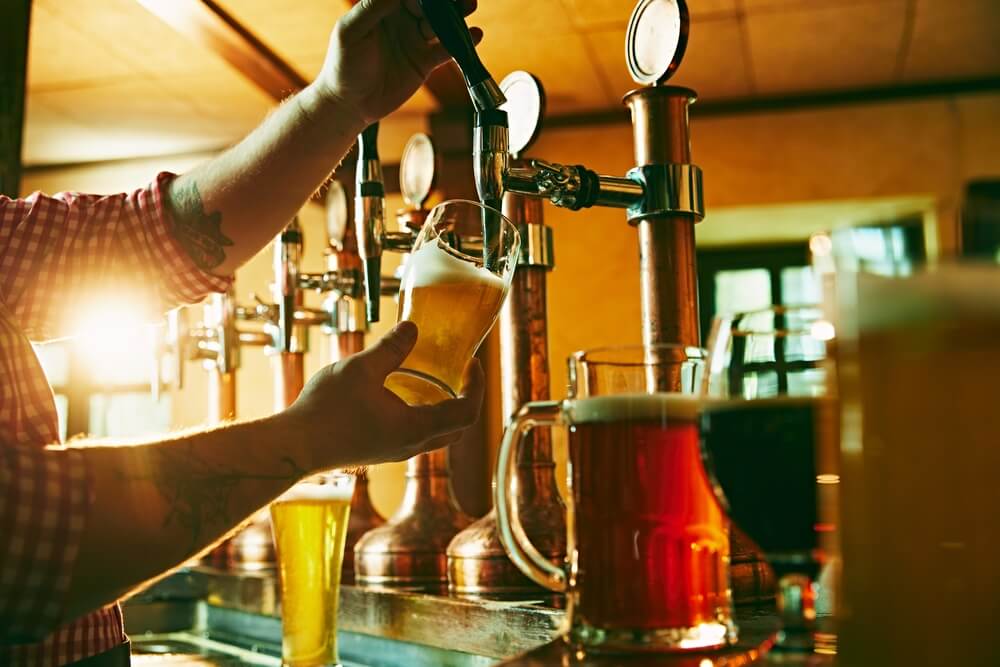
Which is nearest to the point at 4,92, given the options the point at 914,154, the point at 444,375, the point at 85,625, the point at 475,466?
the point at 85,625

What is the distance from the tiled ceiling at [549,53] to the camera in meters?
4.39

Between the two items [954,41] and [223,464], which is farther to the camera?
[954,41]

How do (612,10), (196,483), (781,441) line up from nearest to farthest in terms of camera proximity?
(781,441) → (196,483) → (612,10)

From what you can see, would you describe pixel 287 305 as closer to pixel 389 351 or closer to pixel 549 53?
pixel 389 351

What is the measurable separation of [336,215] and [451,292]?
1245 millimetres

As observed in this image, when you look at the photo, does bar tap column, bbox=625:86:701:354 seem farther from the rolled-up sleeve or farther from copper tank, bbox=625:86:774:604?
the rolled-up sleeve

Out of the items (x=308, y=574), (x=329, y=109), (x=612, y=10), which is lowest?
(x=308, y=574)

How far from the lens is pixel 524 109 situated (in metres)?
1.38

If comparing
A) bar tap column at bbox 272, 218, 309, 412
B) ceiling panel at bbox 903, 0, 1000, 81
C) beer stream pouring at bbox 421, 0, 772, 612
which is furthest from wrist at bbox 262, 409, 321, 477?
ceiling panel at bbox 903, 0, 1000, 81

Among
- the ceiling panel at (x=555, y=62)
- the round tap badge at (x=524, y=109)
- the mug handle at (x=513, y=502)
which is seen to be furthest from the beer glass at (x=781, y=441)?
the ceiling panel at (x=555, y=62)

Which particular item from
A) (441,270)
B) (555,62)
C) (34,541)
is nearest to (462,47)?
(441,270)

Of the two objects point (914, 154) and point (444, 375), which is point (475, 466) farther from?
point (444, 375)

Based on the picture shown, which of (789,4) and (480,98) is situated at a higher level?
(789,4)

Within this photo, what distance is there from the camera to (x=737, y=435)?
707mm
